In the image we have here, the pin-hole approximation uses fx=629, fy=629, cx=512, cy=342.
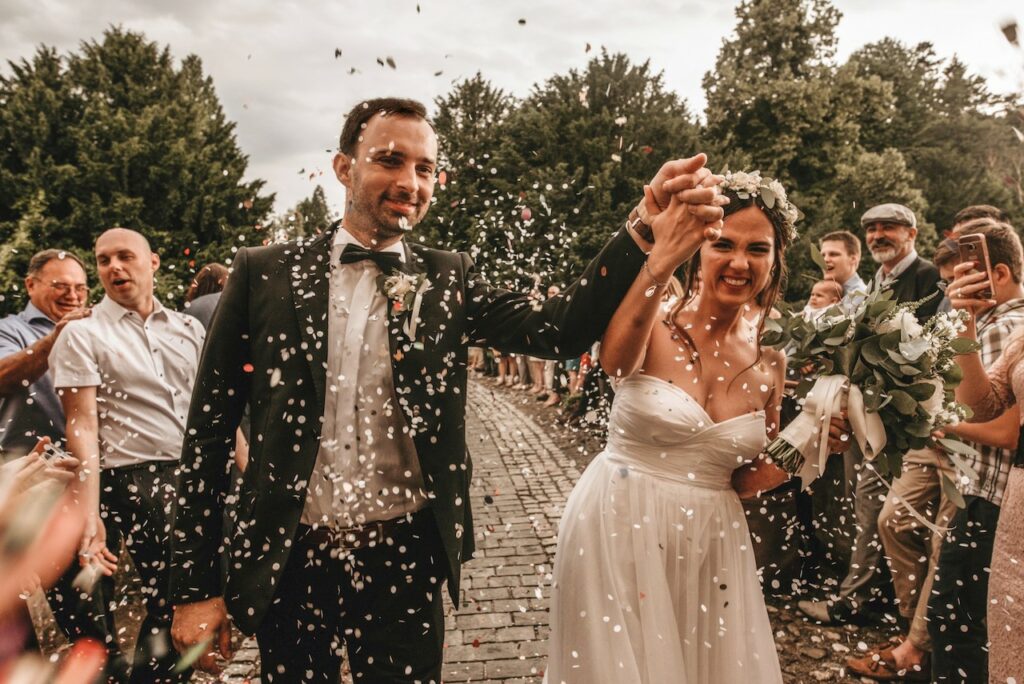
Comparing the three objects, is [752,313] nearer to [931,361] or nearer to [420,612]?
[931,361]

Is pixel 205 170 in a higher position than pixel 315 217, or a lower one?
lower

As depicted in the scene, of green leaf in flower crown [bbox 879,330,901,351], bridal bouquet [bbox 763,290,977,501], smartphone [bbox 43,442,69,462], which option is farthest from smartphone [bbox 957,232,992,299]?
smartphone [bbox 43,442,69,462]

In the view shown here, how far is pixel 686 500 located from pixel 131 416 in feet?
10.3

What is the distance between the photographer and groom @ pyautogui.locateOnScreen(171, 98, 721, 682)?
6.94ft

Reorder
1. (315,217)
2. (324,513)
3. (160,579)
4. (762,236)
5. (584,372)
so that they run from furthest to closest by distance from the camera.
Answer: (315,217) → (584,372) → (160,579) → (762,236) → (324,513)

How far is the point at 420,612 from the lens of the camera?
226 cm

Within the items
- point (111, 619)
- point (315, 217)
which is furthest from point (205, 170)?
point (315, 217)

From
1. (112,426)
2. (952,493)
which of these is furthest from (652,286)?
(112,426)

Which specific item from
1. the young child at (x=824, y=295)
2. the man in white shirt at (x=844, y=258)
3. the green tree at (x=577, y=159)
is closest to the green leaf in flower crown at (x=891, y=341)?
the young child at (x=824, y=295)

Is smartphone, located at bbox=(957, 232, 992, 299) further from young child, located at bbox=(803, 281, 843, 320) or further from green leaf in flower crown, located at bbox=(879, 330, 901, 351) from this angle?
young child, located at bbox=(803, 281, 843, 320)

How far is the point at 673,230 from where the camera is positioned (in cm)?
178

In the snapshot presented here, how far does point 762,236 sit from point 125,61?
26.0 m

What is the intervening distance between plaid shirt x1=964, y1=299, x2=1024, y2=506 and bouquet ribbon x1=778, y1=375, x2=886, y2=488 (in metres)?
0.95

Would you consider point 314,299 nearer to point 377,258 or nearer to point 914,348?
point 377,258
